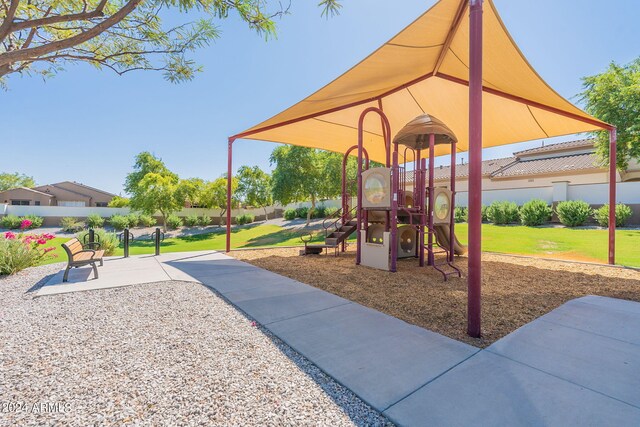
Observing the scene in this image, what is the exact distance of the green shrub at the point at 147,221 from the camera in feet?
79.7

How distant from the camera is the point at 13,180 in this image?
52.5 metres

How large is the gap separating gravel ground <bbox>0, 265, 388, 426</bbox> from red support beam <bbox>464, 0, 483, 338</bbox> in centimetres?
185

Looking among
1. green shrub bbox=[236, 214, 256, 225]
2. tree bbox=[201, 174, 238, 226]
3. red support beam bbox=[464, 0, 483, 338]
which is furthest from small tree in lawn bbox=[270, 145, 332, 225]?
red support beam bbox=[464, 0, 483, 338]

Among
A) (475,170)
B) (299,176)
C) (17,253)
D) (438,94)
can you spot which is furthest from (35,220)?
(475,170)

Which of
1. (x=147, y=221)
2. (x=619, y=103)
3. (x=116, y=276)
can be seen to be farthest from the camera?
(x=147, y=221)

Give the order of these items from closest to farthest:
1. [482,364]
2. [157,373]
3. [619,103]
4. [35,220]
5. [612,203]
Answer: [157,373]
[482,364]
[612,203]
[619,103]
[35,220]

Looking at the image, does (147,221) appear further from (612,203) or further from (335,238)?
(612,203)

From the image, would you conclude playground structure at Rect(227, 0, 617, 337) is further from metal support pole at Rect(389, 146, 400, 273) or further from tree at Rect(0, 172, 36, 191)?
tree at Rect(0, 172, 36, 191)

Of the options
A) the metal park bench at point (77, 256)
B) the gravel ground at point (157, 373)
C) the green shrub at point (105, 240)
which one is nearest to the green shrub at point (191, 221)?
the green shrub at point (105, 240)

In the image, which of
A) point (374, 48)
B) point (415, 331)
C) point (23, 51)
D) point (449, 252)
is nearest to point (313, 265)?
point (449, 252)

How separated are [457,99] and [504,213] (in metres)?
11.5

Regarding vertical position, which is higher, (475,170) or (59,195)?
(59,195)

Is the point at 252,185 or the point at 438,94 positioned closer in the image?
the point at 438,94

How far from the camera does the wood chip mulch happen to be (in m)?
3.68
